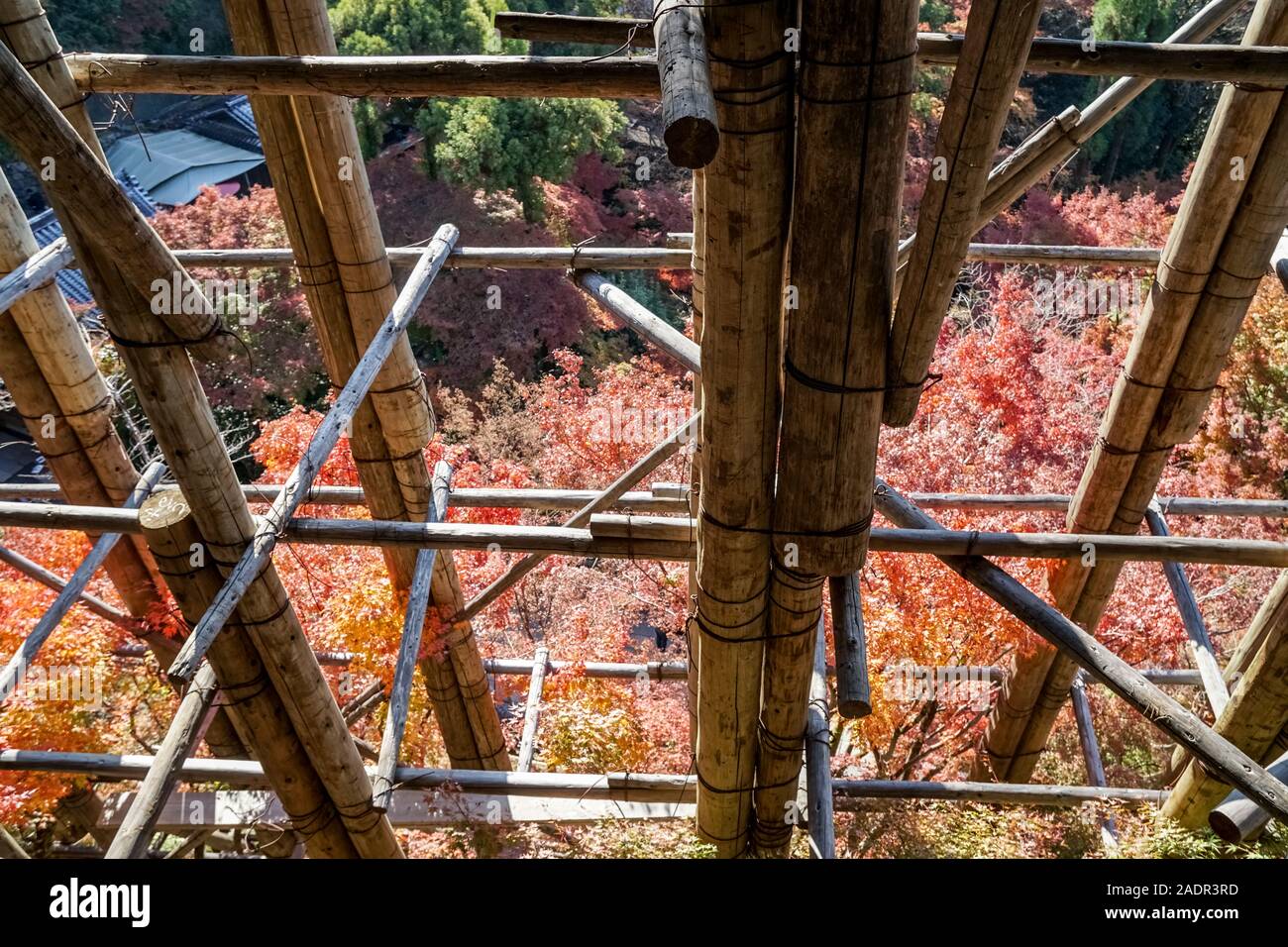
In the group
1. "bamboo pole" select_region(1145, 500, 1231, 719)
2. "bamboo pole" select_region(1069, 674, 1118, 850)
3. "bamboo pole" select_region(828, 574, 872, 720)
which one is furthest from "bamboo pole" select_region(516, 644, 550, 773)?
"bamboo pole" select_region(1145, 500, 1231, 719)

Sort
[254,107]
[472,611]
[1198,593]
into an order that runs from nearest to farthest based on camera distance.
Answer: [254,107], [472,611], [1198,593]

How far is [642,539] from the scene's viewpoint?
406 centimetres

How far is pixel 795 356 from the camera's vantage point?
3.11m

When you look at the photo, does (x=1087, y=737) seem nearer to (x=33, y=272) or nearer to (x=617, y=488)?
(x=617, y=488)

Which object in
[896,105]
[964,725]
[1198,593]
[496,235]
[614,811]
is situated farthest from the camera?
→ [496,235]

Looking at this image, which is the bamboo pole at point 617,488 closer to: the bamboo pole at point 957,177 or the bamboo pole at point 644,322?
the bamboo pole at point 644,322

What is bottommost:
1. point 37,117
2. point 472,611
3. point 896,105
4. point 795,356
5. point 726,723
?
point 726,723

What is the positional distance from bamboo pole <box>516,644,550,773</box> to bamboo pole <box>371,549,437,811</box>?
1.64m

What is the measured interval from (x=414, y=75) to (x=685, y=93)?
5.33 ft

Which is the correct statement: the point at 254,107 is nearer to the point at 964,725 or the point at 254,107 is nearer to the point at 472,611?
the point at 472,611

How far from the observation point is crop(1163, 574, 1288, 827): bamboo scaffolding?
4.69 meters

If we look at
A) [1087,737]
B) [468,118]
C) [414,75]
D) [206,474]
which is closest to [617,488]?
[206,474]

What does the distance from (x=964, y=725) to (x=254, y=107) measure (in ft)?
27.5
